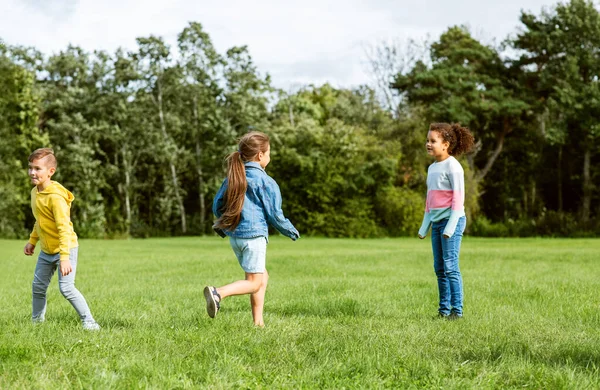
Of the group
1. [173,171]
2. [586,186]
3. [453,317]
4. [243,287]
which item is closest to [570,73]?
[586,186]

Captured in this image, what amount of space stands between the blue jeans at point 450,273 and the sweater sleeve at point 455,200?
0.15 meters

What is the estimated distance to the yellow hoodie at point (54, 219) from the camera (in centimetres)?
636

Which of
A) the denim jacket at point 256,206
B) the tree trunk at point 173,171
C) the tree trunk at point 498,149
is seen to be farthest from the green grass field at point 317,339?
the tree trunk at point 498,149

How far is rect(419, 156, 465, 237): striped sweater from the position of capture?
7.45 m

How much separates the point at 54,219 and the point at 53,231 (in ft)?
0.41

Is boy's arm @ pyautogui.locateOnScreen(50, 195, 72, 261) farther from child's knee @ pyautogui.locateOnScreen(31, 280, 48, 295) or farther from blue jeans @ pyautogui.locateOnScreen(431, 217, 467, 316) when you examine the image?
blue jeans @ pyautogui.locateOnScreen(431, 217, 467, 316)

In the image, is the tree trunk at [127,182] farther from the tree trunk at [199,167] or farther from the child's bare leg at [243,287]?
the child's bare leg at [243,287]

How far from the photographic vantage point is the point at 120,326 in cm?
662

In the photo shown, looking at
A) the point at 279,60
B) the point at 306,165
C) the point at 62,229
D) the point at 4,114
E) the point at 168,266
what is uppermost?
the point at 279,60

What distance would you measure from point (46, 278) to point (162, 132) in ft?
116

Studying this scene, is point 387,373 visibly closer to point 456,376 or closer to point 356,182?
point 456,376

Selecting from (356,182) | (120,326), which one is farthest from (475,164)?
(120,326)

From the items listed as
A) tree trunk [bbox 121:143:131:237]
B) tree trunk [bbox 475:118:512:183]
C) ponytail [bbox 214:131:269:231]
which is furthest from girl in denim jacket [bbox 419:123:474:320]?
tree trunk [bbox 475:118:512:183]

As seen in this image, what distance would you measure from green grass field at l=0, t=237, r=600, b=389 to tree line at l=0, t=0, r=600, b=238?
2980cm
